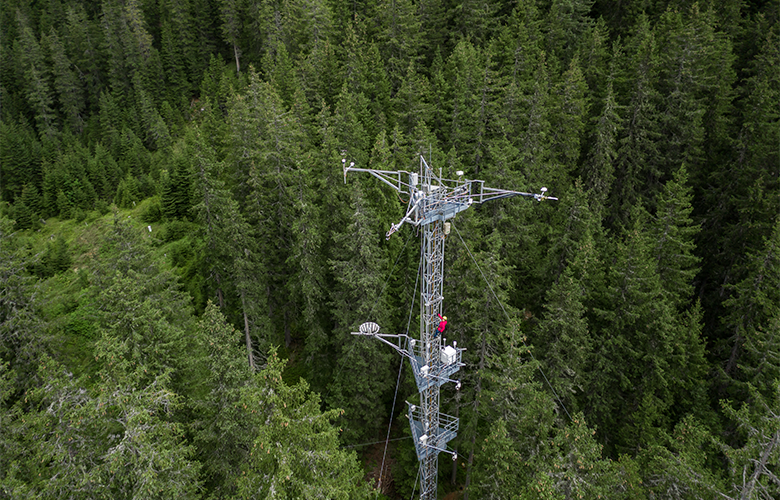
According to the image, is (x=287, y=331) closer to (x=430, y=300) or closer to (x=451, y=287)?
(x=451, y=287)

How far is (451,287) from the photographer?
22.1m

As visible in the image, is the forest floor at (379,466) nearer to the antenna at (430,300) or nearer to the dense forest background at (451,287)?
the dense forest background at (451,287)

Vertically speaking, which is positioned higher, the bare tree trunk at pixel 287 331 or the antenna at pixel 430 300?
the antenna at pixel 430 300

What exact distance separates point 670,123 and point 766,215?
9.50 meters

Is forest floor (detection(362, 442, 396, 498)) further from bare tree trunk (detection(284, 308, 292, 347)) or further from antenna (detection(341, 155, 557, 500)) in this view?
bare tree trunk (detection(284, 308, 292, 347))

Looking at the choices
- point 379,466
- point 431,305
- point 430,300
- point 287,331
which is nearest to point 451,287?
point 431,305

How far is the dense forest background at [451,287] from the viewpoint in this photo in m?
14.6

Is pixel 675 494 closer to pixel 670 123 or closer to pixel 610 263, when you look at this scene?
pixel 610 263

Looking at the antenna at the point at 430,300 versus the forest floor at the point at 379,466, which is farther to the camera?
the forest floor at the point at 379,466

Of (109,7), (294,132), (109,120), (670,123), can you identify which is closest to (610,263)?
(670,123)

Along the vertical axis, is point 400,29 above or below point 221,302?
above

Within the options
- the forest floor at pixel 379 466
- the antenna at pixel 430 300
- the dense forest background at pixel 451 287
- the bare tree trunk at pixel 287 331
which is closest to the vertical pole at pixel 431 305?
the antenna at pixel 430 300

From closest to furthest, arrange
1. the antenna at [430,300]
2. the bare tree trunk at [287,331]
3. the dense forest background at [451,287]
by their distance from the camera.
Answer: the dense forest background at [451,287], the antenna at [430,300], the bare tree trunk at [287,331]

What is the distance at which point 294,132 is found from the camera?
27109 mm
